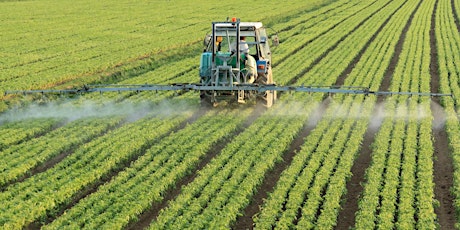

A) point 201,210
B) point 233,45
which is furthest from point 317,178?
point 233,45

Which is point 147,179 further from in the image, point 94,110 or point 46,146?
point 94,110

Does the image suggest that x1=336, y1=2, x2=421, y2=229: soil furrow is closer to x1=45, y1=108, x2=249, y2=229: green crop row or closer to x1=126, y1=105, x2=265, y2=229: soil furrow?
x1=126, y1=105, x2=265, y2=229: soil furrow

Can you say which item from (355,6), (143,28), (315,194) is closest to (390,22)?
(355,6)

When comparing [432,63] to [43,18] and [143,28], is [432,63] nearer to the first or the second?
[143,28]

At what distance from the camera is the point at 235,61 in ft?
54.4

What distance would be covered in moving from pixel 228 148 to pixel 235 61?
3728 millimetres

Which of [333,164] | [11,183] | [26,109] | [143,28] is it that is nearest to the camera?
[11,183]

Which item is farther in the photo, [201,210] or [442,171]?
[442,171]

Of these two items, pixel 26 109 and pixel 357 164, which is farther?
pixel 26 109

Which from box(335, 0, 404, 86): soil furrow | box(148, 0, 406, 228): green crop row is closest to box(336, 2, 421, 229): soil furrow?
box(148, 0, 406, 228): green crop row

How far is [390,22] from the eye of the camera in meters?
45.3

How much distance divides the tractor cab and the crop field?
82 centimetres

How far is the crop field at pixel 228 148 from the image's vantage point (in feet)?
33.6

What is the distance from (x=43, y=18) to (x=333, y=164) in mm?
40540
